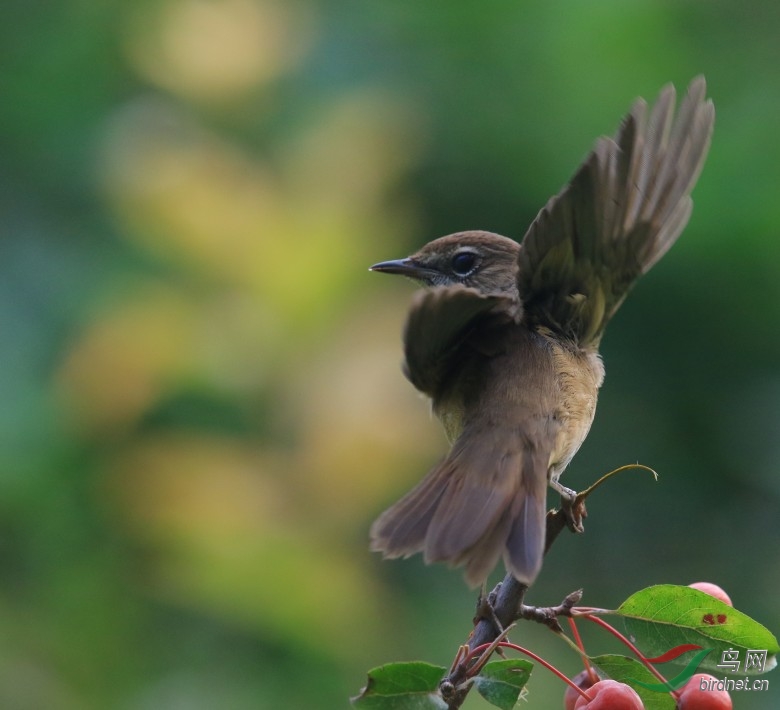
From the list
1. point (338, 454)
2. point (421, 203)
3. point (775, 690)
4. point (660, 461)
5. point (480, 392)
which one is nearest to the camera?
point (480, 392)

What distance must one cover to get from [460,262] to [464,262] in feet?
0.04

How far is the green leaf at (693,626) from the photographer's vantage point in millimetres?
2234

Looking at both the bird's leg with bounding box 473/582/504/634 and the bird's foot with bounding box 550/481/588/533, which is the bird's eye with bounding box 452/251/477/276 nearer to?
the bird's foot with bounding box 550/481/588/533

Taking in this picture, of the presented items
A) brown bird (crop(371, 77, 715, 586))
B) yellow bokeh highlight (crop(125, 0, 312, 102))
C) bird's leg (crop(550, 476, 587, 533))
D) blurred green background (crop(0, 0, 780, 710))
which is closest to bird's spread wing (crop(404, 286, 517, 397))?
brown bird (crop(371, 77, 715, 586))

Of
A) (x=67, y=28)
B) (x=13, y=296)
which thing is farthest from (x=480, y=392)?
(x=67, y=28)

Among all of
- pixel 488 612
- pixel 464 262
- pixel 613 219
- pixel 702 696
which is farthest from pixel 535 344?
pixel 702 696

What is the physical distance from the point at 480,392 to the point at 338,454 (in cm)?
174

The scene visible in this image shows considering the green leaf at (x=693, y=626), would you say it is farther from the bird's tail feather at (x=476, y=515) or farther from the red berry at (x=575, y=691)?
the bird's tail feather at (x=476, y=515)

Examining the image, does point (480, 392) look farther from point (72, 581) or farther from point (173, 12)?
point (173, 12)

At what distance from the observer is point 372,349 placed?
4.88 meters

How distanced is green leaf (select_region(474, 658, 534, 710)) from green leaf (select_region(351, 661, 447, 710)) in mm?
76

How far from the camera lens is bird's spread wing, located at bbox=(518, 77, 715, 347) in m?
2.64

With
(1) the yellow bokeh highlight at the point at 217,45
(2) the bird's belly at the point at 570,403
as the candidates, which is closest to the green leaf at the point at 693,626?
(2) the bird's belly at the point at 570,403

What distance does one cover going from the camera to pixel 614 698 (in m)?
2.09
